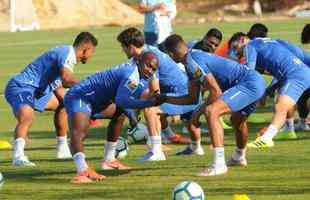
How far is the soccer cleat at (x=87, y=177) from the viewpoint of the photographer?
12.7 metres

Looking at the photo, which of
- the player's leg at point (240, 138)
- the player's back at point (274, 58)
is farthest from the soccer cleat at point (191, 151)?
the player's back at point (274, 58)

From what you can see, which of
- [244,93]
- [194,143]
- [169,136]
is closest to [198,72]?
[244,93]

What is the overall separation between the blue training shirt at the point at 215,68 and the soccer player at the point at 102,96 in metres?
0.43

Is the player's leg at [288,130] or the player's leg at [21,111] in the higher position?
the player's leg at [21,111]

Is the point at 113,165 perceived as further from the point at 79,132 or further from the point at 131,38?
the point at 131,38

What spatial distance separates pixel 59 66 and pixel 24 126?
3.09 ft

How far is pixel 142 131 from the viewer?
672 inches

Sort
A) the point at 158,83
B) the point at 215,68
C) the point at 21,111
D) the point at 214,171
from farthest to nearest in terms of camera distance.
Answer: the point at 21,111, the point at 158,83, the point at 215,68, the point at 214,171

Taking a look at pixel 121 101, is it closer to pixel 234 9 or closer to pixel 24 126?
pixel 24 126

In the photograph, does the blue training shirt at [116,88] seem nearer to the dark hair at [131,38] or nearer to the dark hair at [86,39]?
the dark hair at [131,38]

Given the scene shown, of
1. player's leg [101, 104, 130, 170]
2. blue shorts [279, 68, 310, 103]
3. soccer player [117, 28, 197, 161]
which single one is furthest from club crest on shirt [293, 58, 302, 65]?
player's leg [101, 104, 130, 170]

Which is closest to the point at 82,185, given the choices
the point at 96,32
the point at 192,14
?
the point at 96,32

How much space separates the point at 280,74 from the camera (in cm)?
1586

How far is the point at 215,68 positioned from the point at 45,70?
2697 mm
